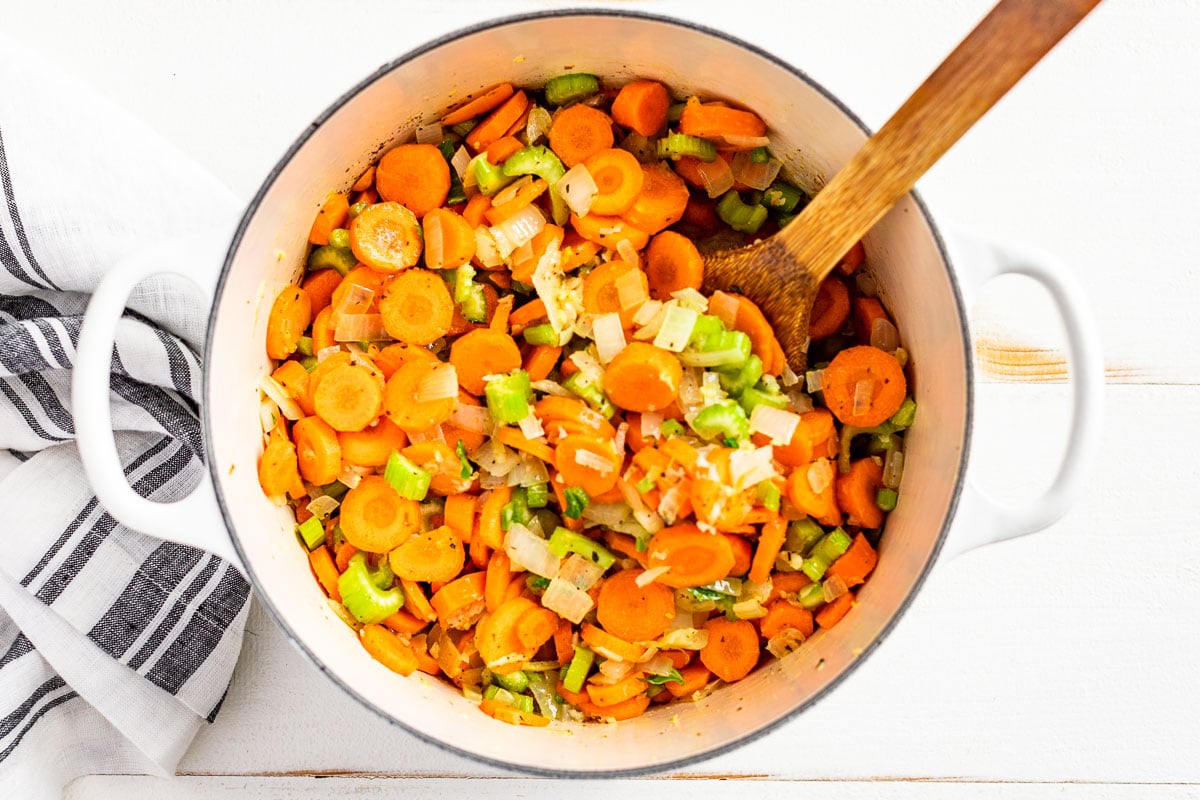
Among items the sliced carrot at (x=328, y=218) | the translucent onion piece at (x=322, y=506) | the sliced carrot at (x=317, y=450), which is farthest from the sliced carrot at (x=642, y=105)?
the translucent onion piece at (x=322, y=506)

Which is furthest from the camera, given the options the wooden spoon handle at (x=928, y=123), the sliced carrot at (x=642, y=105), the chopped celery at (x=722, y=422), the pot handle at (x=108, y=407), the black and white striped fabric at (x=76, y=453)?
the black and white striped fabric at (x=76, y=453)

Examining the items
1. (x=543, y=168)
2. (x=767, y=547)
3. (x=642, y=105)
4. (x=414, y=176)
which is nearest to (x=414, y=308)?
(x=414, y=176)

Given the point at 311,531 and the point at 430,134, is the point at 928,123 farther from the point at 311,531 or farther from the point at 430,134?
the point at 311,531

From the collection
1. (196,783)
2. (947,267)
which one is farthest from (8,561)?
(947,267)

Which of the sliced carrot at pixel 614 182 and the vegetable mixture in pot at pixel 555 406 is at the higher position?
the sliced carrot at pixel 614 182

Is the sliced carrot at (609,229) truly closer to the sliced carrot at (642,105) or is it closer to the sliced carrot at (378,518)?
the sliced carrot at (642,105)

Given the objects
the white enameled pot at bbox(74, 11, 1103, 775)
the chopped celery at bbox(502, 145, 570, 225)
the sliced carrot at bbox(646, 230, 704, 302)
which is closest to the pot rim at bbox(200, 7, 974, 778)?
the white enameled pot at bbox(74, 11, 1103, 775)
